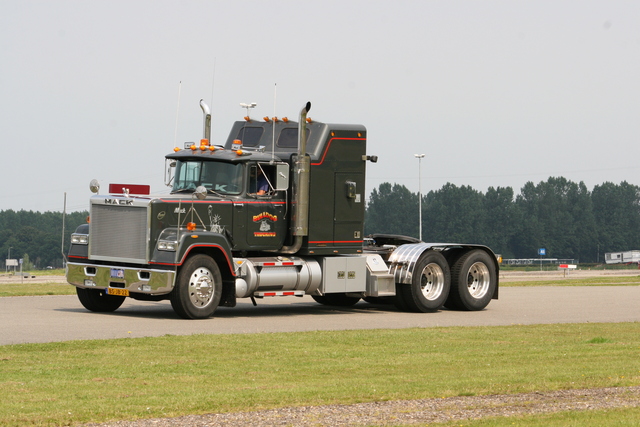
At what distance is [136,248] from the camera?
1891 centimetres

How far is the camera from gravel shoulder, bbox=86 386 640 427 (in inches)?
340

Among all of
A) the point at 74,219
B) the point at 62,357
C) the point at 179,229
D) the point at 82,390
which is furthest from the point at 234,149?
the point at 74,219

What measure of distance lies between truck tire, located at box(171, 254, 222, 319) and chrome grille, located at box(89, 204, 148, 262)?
0.86 meters

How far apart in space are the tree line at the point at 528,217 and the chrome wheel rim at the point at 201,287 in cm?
14256

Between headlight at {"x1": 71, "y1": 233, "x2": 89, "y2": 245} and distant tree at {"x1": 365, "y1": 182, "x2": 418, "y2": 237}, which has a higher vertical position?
distant tree at {"x1": 365, "y1": 182, "x2": 418, "y2": 237}

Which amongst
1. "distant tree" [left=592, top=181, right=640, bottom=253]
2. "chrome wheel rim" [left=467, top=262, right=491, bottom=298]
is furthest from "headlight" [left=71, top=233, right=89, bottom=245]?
"distant tree" [left=592, top=181, right=640, bottom=253]

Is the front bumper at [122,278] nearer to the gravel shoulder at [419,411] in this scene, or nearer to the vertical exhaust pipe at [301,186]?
the vertical exhaust pipe at [301,186]

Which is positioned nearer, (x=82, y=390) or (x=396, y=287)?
(x=82, y=390)

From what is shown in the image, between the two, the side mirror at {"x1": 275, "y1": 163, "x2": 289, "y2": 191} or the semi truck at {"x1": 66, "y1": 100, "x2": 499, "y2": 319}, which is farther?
the side mirror at {"x1": 275, "y1": 163, "x2": 289, "y2": 191}

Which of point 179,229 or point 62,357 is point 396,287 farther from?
point 62,357

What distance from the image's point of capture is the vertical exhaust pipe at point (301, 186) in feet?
68.6

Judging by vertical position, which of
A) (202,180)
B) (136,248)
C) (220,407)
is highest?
(202,180)

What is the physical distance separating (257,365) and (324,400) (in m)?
2.92

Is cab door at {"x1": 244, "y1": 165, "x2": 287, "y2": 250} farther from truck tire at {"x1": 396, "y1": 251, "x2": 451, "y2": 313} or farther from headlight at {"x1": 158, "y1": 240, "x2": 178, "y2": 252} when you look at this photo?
truck tire at {"x1": 396, "y1": 251, "x2": 451, "y2": 313}
